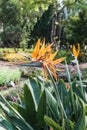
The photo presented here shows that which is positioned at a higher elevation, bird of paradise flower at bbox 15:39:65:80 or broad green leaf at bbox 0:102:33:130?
bird of paradise flower at bbox 15:39:65:80

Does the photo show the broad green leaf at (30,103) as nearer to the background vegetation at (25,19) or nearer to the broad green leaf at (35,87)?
the broad green leaf at (35,87)

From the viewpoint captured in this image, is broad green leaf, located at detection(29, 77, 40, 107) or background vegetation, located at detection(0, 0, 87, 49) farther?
background vegetation, located at detection(0, 0, 87, 49)

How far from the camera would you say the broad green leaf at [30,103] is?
2619mm

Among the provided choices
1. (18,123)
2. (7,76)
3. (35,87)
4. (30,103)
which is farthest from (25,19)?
(18,123)

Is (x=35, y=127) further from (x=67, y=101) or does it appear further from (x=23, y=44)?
(x=23, y=44)

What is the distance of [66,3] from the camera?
22.2m

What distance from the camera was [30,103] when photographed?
2652mm

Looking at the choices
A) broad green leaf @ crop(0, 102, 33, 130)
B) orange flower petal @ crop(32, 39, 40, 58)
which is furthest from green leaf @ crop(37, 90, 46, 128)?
orange flower petal @ crop(32, 39, 40, 58)

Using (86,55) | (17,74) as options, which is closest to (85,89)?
(17,74)

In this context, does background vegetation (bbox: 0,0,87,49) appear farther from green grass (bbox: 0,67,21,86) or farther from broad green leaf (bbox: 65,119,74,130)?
broad green leaf (bbox: 65,119,74,130)

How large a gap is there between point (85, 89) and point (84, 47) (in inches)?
714

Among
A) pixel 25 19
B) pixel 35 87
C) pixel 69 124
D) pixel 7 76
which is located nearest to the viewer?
pixel 69 124

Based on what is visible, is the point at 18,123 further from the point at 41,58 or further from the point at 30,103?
the point at 41,58

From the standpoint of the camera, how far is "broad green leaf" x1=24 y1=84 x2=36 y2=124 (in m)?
2.62
